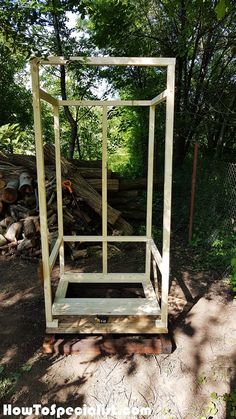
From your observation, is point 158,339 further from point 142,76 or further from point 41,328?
point 142,76

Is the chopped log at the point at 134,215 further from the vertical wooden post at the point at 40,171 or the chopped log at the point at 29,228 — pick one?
the vertical wooden post at the point at 40,171

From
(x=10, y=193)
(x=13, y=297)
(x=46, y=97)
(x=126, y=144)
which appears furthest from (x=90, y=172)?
(x=126, y=144)

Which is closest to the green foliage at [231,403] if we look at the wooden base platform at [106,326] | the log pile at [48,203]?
the wooden base platform at [106,326]

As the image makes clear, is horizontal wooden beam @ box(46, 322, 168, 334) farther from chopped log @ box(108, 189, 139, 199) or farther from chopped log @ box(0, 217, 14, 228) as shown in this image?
chopped log @ box(108, 189, 139, 199)

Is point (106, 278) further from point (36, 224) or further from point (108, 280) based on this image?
point (36, 224)

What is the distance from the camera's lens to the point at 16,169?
547 centimetres

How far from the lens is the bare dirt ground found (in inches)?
82.6

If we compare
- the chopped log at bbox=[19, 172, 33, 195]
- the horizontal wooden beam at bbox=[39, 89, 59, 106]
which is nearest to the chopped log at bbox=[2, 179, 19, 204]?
the chopped log at bbox=[19, 172, 33, 195]

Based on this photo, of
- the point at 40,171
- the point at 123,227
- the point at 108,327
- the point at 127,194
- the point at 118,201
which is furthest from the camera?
the point at 127,194

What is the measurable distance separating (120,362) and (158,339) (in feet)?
1.31

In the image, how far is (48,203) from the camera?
505cm

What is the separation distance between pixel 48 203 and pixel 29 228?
0.58 m

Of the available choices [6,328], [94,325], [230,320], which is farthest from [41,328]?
[230,320]

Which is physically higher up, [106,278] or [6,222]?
[6,222]
